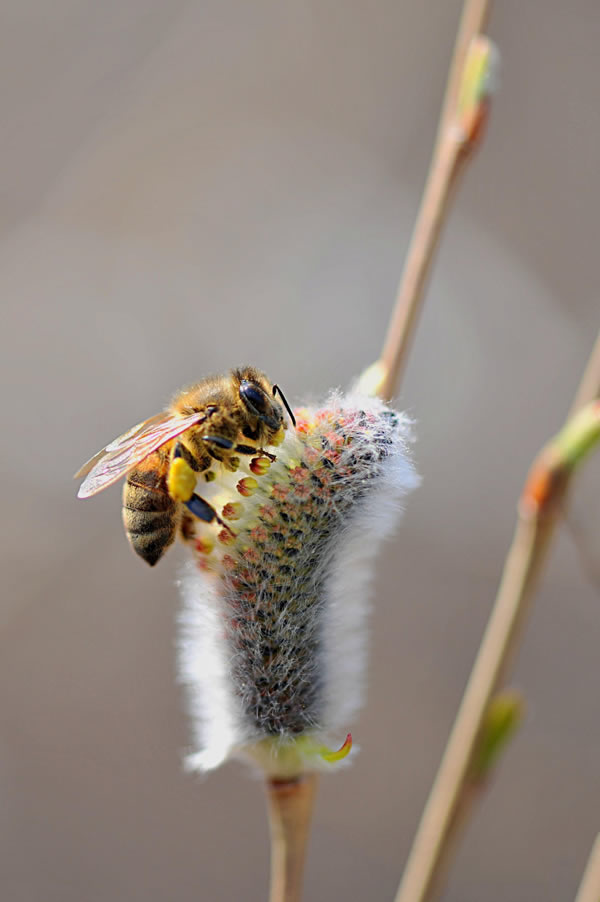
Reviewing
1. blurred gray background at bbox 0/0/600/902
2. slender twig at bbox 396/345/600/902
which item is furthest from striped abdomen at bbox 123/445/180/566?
blurred gray background at bbox 0/0/600/902

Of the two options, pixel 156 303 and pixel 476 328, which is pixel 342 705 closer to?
pixel 476 328

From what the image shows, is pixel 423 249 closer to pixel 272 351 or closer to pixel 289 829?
pixel 289 829

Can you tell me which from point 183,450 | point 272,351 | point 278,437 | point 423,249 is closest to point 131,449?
point 183,450

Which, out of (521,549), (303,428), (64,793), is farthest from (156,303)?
(521,549)

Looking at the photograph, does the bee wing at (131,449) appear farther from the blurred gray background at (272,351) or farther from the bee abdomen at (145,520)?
the blurred gray background at (272,351)

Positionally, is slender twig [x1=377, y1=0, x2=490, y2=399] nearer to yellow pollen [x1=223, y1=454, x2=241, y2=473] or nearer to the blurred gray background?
yellow pollen [x1=223, y1=454, x2=241, y2=473]

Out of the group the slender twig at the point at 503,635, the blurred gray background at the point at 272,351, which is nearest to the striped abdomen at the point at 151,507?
the slender twig at the point at 503,635
